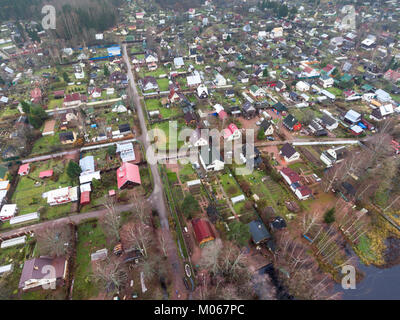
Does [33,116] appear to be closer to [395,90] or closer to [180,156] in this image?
[180,156]

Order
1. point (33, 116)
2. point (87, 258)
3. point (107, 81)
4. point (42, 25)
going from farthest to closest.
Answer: point (42, 25) → point (107, 81) → point (33, 116) → point (87, 258)

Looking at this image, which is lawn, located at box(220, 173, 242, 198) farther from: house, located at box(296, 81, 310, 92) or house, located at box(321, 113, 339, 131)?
house, located at box(296, 81, 310, 92)

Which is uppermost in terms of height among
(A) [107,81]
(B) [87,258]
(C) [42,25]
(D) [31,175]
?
(C) [42,25]

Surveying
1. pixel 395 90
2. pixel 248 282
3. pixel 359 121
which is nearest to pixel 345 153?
pixel 359 121

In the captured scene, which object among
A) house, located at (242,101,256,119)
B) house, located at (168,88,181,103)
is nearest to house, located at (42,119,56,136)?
house, located at (168,88,181,103)

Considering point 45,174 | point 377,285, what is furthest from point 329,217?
point 45,174

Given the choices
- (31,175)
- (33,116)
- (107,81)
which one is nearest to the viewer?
(31,175)

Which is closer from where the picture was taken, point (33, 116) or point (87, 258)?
point (87, 258)
